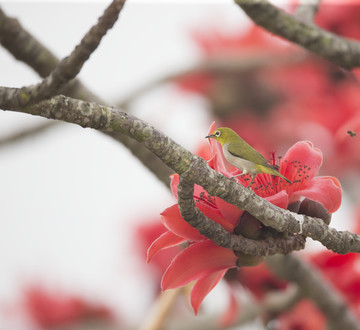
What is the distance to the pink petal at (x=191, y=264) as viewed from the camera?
0.32 metres

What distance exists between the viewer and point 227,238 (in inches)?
12.3

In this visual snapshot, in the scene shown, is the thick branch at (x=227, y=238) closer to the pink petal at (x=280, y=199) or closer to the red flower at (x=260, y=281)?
the pink petal at (x=280, y=199)

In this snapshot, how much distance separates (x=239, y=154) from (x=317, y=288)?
0.27 meters

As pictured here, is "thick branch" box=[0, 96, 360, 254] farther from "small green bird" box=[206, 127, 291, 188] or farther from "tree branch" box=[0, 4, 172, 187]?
"tree branch" box=[0, 4, 172, 187]

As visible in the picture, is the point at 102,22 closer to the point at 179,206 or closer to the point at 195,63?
the point at 179,206

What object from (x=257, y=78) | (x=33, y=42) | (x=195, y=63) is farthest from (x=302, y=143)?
(x=257, y=78)

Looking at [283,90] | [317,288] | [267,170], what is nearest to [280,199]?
[267,170]

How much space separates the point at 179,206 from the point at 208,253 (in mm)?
57

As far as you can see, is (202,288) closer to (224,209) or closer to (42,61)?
(224,209)

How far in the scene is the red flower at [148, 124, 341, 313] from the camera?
0.31m

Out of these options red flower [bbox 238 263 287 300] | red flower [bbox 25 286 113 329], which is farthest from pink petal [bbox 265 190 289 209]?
red flower [bbox 25 286 113 329]

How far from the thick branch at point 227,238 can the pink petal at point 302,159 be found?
0.03 m

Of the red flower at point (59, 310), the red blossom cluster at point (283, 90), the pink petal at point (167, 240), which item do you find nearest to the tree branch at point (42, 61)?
the pink petal at point (167, 240)

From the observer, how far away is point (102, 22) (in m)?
0.23
